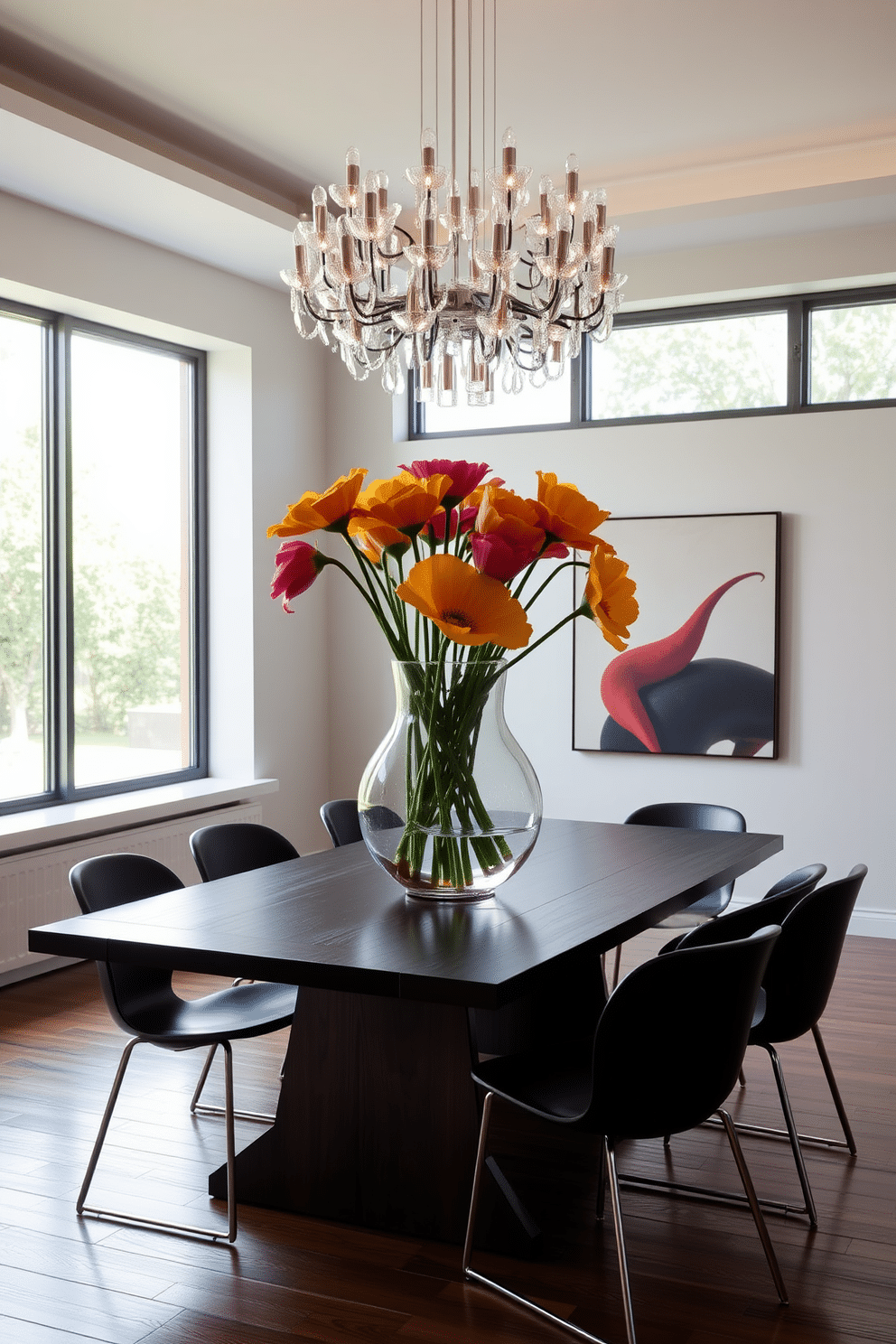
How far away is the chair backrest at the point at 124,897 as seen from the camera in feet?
9.69

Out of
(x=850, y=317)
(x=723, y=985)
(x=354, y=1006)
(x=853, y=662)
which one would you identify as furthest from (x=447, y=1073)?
(x=850, y=317)

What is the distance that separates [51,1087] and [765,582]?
3.79m

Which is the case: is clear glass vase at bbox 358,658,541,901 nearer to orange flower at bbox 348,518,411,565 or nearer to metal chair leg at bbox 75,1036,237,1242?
orange flower at bbox 348,518,411,565

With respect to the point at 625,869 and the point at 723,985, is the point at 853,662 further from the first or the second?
the point at 723,985

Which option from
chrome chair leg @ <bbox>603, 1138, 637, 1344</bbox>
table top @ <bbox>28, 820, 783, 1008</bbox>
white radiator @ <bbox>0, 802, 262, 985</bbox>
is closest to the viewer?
chrome chair leg @ <bbox>603, 1138, 637, 1344</bbox>

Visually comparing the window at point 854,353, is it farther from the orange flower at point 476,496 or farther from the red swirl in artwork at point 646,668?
the orange flower at point 476,496

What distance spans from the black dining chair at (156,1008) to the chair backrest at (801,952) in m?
1.05

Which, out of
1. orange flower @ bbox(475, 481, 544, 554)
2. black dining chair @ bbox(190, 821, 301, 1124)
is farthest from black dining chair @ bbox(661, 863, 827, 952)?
black dining chair @ bbox(190, 821, 301, 1124)

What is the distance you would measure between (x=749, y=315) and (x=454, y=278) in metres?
3.11

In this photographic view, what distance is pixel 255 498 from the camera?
6359 millimetres

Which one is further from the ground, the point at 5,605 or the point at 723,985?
the point at 5,605

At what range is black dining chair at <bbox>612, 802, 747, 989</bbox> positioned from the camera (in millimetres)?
4250

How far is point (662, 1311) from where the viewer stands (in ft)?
8.26

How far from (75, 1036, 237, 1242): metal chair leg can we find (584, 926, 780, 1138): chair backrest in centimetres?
85
